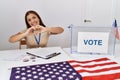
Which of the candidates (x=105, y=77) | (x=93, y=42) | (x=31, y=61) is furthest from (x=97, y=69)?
(x=31, y=61)

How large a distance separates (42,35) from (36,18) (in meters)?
0.18

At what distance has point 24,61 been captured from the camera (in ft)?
4.78

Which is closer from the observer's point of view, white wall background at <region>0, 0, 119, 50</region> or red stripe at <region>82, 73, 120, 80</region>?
red stripe at <region>82, 73, 120, 80</region>

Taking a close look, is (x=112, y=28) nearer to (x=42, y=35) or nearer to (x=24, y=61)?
(x=42, y=35)

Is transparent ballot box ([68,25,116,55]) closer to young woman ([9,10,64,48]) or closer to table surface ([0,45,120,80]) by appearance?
table surface ([0,45,120,80])

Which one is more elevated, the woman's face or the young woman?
the woman's face

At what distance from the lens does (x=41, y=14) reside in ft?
7.79

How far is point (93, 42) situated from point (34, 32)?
0.55 m

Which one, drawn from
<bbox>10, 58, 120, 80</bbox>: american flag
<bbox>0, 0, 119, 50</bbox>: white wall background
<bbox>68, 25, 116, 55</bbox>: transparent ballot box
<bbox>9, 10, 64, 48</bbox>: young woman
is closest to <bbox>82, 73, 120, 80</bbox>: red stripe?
<bbox>10, 58, 120, 80</bbox>: american flag

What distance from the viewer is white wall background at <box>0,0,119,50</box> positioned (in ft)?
7.49

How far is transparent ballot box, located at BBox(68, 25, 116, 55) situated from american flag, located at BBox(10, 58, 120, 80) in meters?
0.19

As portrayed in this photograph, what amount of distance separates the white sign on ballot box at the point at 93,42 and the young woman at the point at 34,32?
0.33 meters

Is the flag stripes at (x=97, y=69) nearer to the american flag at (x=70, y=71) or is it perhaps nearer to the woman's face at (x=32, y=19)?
the american flag at (x=70, y=71)

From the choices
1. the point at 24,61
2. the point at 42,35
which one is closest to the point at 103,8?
the point at 42,35
